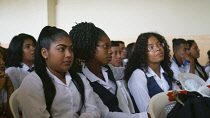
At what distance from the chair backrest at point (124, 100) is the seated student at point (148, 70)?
0.08 m

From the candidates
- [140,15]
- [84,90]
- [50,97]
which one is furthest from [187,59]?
[50,97]

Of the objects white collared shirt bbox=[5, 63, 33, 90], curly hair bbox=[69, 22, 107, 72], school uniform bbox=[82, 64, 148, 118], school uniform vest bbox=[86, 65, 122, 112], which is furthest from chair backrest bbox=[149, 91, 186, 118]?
white collared shirt bbox=[5, 63, 33, 90]

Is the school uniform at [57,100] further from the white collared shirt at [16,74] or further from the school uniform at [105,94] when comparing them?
the white collared shirt at [16,74]

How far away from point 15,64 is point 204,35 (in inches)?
147

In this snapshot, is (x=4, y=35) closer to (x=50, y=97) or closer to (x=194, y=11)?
(x=194, y=11)

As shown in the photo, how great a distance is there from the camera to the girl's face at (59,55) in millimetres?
1256

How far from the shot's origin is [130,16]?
4.90 meters

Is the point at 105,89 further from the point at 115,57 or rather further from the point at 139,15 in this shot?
the point at 139,15

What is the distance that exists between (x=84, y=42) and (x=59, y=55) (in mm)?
392

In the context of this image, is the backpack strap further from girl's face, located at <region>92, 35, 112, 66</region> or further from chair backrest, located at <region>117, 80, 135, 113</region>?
chair backrest, located at <region>117, 80, 135, 113</region>

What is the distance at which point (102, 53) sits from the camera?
5.19ft

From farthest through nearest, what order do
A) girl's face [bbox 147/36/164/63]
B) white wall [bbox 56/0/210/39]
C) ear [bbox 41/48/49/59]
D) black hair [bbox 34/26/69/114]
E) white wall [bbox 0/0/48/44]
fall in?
1. white wall [bbox 0/0/48/44]
2. white wall [bbox 56/0/210/39]
3. girl's face [bbox 147/36/164/63]
4. ear [bbox 41/48/49/59]
5. black hair [bbox 34/26/69/114]

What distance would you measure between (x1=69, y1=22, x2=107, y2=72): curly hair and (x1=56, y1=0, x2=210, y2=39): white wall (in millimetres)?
3268

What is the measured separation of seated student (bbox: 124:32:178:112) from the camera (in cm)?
178
